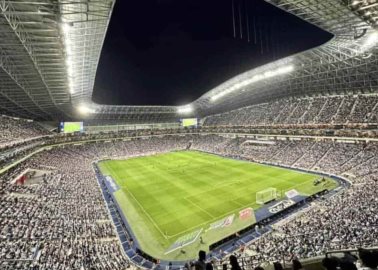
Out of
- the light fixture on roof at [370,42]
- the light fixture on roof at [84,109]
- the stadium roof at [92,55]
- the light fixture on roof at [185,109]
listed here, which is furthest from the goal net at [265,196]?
the light fixture on roof at [185,109]

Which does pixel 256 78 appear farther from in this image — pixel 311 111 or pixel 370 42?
Answer: pixel 370 42

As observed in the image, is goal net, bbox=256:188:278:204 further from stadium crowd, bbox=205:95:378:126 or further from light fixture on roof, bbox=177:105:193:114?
light fixture on roof, bbox=177:105:193:114

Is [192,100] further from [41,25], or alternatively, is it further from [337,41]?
[41,25]

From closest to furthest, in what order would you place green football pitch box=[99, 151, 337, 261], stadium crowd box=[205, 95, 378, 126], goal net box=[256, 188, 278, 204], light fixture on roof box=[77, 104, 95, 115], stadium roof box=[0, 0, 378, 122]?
stadium roof box=[0, 0, 378, 122] → green football pitch box=[99, 151, 337, 261] → goal net box=[256, 188, 278, 204] → stadium crowd box=[205, 95, 378, 126] → light fixture on roof box=[77, 104, 95, 115]

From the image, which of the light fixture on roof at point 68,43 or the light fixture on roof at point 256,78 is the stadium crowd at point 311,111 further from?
the light fixture on roof at point 68,43


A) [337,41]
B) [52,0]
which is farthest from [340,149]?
[52,0]

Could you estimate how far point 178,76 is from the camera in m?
90.0

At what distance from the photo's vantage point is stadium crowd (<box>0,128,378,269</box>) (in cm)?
1745

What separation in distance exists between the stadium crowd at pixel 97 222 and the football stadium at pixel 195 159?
179 millimetres

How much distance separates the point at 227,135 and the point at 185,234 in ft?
208

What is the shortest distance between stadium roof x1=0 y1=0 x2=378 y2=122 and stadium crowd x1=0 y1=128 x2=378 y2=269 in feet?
41.1

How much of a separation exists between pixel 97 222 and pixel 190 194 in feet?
48.5

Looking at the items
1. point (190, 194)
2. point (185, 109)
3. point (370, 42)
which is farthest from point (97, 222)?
point (185, 109)

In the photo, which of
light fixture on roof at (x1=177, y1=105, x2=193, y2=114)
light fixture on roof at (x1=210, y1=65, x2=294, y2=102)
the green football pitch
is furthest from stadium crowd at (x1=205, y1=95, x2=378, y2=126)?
light fixture on roof at (x1=177, y1=105, x2=193, y2=114)
